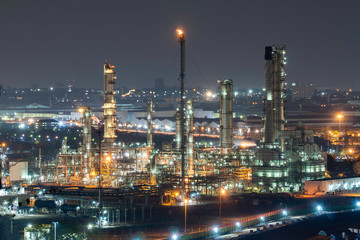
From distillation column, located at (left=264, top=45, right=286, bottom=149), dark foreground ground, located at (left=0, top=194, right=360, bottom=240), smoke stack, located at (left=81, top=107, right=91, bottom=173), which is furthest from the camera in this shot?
smoke stack, located at (left=81, top=107, right=91, bottom=173)

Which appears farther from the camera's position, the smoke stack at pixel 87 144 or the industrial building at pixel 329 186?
the smoke stack at pixel 87 144

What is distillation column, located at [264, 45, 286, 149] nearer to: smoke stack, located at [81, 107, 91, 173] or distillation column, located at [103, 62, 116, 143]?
distillation column, located at [103, 62, 116, 143]

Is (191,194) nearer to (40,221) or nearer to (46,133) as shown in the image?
(40,221)

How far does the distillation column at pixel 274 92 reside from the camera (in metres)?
48.6

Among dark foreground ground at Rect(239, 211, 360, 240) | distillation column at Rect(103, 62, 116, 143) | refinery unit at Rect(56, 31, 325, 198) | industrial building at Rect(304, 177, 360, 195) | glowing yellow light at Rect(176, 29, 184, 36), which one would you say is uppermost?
glowing yellow light at Rect(176, 29, 184, 36)

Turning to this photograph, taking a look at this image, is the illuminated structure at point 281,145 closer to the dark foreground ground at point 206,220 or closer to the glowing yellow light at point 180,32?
the dark foreground ground at point 206,220

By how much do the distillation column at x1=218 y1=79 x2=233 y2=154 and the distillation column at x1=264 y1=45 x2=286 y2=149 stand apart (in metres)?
3.39

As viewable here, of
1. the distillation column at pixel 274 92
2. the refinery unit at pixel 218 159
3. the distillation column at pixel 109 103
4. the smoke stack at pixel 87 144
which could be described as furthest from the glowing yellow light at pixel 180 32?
the smoke stack at pixel 87 144

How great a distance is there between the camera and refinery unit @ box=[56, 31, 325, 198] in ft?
151

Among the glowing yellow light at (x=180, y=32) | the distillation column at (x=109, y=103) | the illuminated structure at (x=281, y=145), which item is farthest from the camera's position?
the distillation column at (x=109, y=103)

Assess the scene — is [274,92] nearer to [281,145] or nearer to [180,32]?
[281,145]

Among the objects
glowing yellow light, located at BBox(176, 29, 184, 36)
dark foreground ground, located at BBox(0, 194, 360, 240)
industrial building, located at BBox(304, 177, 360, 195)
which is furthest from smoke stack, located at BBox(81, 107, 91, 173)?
industrial building, located at BBox(304, 177, 360, 195)

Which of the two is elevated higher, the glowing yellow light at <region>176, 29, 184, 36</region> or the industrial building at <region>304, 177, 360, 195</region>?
the glowing yellow light at <region>176, 29, 184, 36</region>

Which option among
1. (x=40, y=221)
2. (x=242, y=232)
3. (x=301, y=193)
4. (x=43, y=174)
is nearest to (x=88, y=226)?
(x=40, y=221)
